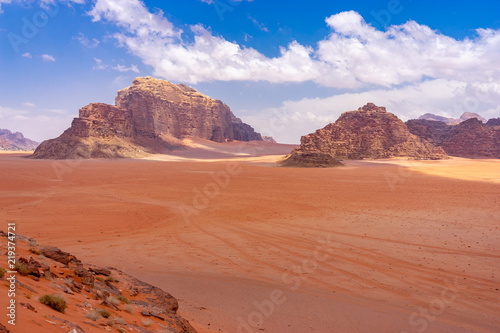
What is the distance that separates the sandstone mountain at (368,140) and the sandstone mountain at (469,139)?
512 inches

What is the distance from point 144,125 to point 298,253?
3532 inches

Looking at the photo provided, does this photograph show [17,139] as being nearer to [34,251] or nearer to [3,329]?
[34,251]

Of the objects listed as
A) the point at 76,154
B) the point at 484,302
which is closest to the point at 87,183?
the point at 484,302

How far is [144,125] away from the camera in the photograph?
301 feet

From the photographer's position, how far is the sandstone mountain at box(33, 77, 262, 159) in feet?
206

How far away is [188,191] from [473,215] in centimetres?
1598

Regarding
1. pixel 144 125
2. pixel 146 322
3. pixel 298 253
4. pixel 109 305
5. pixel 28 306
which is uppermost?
pixel 144 125

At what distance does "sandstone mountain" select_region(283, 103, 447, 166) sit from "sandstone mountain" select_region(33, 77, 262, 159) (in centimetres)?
4012

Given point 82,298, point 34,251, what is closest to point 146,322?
point 82,298

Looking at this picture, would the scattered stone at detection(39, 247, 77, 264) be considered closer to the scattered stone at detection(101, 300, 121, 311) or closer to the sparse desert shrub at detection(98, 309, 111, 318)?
the scattered stone at detection(101, 300, 121, 311)

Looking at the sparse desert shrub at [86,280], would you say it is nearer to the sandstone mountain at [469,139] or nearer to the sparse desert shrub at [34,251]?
the sparse desert shrub at [34,251]

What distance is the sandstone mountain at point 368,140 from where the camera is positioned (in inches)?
2496

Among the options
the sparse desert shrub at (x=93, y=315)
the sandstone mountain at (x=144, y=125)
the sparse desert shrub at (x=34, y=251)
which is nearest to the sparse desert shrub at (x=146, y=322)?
the sparse desert shrub at (x=93, y=315)

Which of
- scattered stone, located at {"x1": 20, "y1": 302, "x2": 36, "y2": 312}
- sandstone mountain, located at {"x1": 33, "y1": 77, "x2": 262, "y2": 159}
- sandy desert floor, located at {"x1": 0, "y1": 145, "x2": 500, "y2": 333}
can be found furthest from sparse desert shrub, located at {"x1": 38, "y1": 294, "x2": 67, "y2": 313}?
sandstone mountain, located at {"x1": 33, "y1": 77, "x2": 262, "y2": 159}
